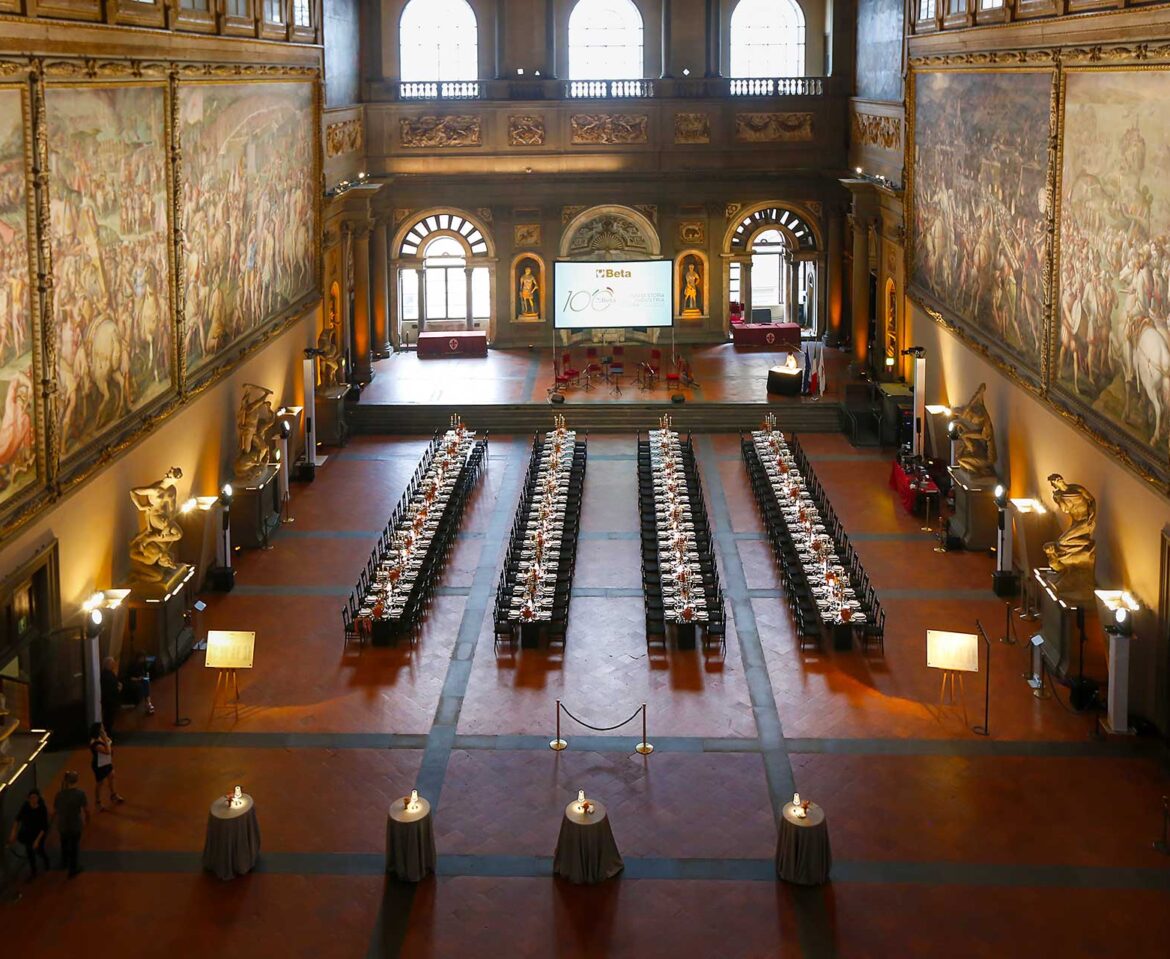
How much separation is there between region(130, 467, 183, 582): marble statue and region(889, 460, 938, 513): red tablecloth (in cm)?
1278

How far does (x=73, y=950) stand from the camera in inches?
518

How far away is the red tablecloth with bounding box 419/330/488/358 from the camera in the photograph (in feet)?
127

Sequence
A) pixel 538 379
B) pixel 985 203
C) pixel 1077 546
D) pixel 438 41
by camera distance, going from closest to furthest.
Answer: pixel 1077 546 → pixel 985 203 → pixel 538 379 → pixel 438 41

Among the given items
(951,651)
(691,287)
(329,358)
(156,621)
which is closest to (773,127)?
(691,287)

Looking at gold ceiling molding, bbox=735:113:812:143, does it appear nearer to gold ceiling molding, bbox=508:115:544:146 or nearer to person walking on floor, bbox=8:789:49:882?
gold ceiling molding, bbox=508:115:544:146

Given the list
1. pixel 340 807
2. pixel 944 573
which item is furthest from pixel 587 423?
pixel 340 807

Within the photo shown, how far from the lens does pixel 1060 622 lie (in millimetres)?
18656

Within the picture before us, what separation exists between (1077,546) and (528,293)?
2349cm

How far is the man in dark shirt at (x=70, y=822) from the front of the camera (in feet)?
46.5

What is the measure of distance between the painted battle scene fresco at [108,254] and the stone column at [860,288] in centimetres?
1903

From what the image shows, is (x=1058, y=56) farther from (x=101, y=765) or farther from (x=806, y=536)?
(x=101, y=765)

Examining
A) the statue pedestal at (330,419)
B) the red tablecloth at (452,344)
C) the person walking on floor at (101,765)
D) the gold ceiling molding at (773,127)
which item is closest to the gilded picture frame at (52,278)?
the person walking on floor at (101,765)

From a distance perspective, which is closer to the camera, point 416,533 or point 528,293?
point 416,533

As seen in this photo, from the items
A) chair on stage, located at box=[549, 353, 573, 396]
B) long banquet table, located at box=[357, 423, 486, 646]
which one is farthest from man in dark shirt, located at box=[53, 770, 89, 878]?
chair on stage, located at box=[549, 353, 573, 396]
